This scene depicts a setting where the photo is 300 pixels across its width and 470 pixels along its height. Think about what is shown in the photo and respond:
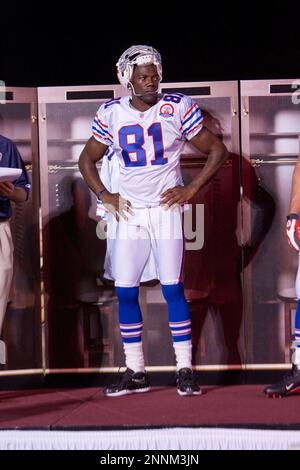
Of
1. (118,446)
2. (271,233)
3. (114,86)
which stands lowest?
(118,446)

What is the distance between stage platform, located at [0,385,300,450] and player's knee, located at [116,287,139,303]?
0.46 meters

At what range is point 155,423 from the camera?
11.2 ft

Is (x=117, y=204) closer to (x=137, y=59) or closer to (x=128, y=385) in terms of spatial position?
(x=137, y=59)

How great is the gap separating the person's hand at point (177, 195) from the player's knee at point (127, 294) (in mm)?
445

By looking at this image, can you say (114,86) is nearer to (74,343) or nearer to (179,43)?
(179,43)

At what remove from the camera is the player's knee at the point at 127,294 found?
4.02 meters

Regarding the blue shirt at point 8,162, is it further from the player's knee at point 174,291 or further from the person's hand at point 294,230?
the person's hand at point 294,230

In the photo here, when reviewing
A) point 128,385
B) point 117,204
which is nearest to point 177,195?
point 117,204

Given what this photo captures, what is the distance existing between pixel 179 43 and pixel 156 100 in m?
0.95

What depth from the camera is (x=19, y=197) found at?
3887mm

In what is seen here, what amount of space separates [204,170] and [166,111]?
332 mm

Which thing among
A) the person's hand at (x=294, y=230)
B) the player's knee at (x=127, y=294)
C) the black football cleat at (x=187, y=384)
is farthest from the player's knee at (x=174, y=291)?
the person's hand at (x=294, y=230)

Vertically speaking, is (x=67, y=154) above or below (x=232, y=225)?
above

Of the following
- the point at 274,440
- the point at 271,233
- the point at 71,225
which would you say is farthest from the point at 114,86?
the point at 274,440
